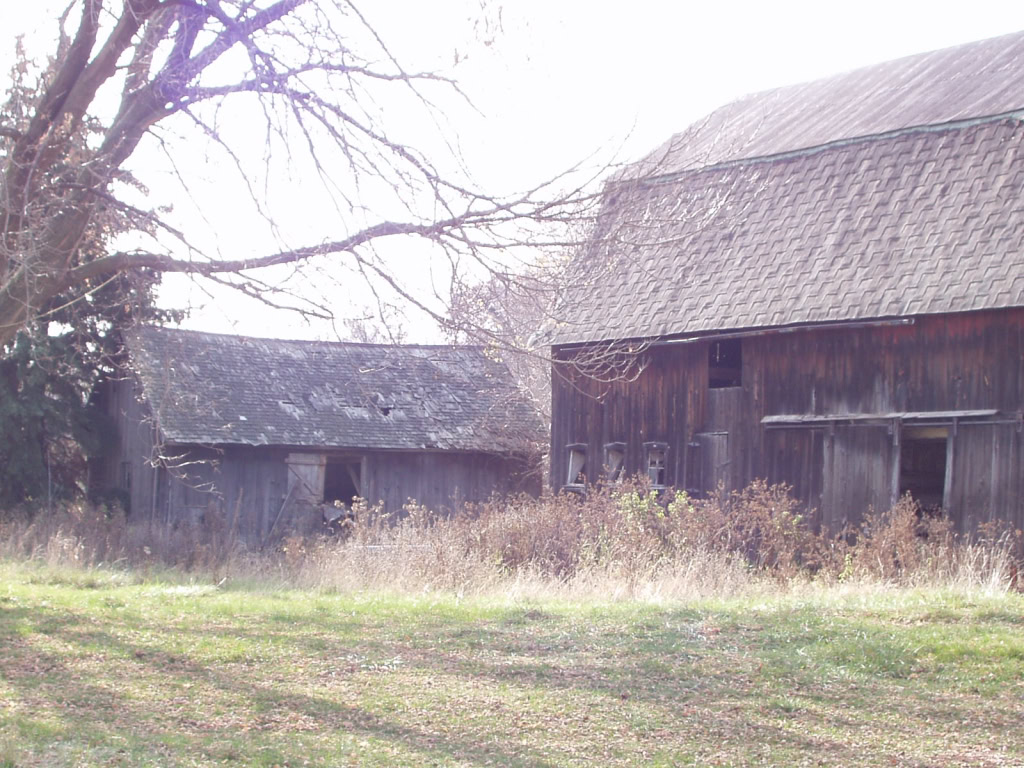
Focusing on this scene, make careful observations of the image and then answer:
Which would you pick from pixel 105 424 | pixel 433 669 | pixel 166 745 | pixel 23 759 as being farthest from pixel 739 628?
pixel 105 424

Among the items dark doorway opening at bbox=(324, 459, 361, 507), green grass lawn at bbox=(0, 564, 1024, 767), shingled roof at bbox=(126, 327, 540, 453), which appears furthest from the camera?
dark doorway opening at bbox=(324, 459, 361, 507)

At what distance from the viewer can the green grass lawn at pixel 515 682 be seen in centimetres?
627

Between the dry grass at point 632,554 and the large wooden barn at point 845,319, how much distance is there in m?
0.89

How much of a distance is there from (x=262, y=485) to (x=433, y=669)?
18129mm

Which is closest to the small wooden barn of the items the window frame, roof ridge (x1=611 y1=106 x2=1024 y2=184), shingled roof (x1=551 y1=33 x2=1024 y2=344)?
the window frame

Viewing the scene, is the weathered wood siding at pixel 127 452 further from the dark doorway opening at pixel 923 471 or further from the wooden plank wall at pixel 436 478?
the dark doorway opening at pixel 923 471

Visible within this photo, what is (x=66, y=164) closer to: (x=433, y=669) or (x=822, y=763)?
(x=433, y=669)

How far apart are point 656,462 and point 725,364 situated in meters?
2.14

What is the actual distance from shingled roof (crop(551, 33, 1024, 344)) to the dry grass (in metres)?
2.98

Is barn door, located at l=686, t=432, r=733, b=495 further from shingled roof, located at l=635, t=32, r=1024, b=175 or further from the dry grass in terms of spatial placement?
shingled roof, located at l=635, t=32, r=1024, b=175

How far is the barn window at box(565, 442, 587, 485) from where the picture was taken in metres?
20.8

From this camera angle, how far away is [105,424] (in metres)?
27.6

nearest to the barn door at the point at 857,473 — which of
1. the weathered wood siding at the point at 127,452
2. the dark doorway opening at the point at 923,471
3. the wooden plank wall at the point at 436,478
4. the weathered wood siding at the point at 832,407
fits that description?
the weathered wood siding at the point at 832,407

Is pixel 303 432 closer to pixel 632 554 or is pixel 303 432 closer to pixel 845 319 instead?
pixel 632 554
